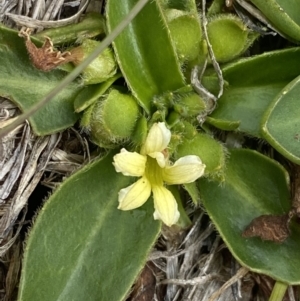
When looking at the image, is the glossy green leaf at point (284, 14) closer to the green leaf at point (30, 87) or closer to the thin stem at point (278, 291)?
the green leaf at point (30, 87)

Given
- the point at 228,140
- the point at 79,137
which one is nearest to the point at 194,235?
Result: the point at 228,140

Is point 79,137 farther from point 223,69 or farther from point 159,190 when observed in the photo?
point 223,69

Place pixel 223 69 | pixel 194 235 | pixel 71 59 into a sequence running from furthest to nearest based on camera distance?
1. pixel 194 235
2. pixel 223 69
3. pixel 71 59

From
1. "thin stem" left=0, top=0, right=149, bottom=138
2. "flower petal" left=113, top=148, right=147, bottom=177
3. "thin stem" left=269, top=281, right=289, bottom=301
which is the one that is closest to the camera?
"thin stem" left=0, top=0, right=149, bottom=138

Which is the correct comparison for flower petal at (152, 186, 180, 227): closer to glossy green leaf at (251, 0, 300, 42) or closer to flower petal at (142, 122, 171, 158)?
flower petal at (142, 122, 171, 158)

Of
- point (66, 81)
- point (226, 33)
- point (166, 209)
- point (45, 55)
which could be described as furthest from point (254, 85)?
point (66, 81)

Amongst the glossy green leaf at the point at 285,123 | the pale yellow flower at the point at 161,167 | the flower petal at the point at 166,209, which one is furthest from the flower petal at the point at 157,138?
the glossy green leaf at the point at 285,123

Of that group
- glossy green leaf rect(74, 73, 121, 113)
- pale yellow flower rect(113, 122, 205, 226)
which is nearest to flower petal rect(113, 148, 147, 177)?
pale yellow flower rect(113, 122, 205, 226)
